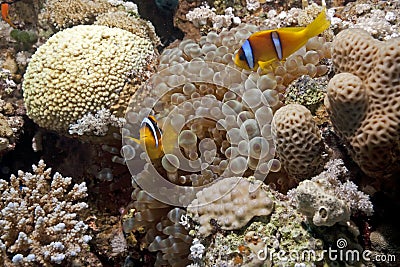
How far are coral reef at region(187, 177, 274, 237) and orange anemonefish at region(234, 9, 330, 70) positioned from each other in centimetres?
93

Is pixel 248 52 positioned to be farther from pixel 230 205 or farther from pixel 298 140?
pixel 230 205

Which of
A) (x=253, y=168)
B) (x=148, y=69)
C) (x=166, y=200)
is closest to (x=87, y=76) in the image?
(x=148, y=69)

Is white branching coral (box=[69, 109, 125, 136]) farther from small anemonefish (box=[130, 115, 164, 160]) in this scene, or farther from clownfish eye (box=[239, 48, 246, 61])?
clownfish eye (box=[239, 48, 246, 61])

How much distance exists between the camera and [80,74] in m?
3.05

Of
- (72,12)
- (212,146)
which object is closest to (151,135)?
(212,146)

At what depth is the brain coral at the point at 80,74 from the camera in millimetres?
3031

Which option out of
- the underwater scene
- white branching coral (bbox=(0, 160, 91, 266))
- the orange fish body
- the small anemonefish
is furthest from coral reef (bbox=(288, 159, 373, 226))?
the orange fish body

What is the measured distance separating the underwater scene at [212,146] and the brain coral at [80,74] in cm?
1

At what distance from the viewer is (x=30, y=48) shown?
14.3ft

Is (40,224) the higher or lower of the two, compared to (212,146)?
lower

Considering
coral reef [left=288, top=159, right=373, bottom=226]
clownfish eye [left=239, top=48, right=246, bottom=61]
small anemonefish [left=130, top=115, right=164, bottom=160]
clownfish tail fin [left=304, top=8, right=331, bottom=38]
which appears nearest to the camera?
coral reef [left=288, top=159, right=373, bottom=226]

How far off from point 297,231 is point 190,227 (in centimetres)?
64

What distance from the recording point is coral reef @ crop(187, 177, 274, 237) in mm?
1926

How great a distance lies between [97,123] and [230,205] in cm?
146
